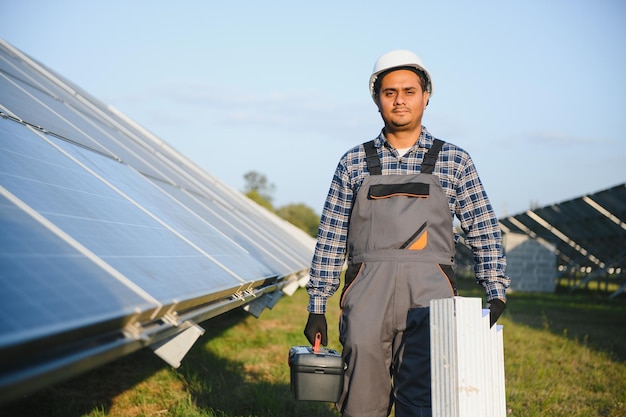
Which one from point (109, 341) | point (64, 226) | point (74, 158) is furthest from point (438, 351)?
point (74, 158)

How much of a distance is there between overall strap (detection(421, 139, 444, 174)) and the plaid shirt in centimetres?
3

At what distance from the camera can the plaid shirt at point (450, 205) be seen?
2.91 metres

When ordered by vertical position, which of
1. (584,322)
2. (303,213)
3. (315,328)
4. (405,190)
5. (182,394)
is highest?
(405,190)

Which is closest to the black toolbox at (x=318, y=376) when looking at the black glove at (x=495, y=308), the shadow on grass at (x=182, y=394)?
the black glove at (x=495, y=308)

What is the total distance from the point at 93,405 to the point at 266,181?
9832 centimetres

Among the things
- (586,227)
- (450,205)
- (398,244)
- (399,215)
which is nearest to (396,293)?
(398,244)

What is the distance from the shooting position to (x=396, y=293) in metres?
2.68

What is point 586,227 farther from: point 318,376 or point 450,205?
point 318,376

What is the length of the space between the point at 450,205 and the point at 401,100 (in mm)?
546

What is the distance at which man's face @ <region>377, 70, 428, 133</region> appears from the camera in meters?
2.90

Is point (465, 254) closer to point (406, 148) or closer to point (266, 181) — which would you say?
point (406, 148)

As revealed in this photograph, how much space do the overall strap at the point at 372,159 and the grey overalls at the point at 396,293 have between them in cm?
11

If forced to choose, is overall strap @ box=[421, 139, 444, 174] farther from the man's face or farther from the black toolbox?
the black toolbox

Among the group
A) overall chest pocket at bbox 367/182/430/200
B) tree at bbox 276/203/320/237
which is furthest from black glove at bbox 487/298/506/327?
tree at bbox 276/203/320/237
